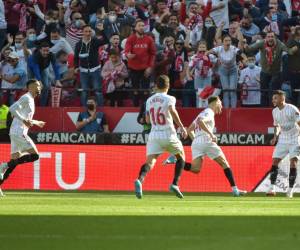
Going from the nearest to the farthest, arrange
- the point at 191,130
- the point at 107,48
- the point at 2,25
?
the point at 191,130, the point at 107,48, the point at 2,25

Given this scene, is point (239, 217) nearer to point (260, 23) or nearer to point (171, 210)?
point (171, 210)

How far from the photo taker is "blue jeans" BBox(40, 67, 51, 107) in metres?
27.0

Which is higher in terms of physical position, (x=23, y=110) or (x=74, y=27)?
(x=74, y=27)

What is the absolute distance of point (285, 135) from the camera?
76.5 feet

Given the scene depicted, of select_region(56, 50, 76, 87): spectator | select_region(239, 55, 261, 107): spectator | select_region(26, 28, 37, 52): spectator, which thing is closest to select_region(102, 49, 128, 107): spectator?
select_region(56, 50, 76, 87): spectator

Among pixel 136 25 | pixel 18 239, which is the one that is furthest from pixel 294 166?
pixel 18 239

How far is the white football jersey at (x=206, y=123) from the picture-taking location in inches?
870

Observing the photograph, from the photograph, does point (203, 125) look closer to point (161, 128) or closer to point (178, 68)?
point (161, 128)

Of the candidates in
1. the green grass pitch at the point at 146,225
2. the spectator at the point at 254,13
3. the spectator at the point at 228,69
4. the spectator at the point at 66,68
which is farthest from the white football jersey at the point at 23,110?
the spectator at the point at 254,13

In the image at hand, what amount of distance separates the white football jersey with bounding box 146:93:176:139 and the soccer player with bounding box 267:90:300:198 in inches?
144

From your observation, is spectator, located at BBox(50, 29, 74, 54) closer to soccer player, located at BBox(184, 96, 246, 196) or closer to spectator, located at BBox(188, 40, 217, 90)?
spectator, located at BBox(188, 40, 217, 90)

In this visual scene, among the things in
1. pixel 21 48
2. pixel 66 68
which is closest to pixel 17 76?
pixel 21 48

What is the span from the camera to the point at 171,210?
1628 cm

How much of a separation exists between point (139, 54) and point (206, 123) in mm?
4838
